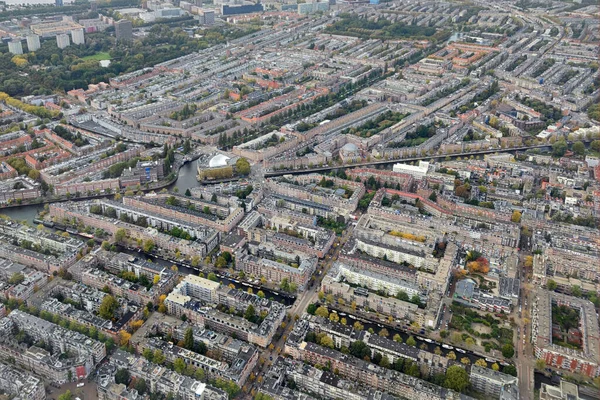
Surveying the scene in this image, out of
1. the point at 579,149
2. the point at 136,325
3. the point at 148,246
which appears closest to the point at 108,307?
the point at 136,325

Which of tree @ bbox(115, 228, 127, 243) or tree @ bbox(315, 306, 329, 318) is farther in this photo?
tree @ bbox(115, 228, 127, 243)

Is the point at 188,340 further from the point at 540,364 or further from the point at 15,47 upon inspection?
the point at 15,47

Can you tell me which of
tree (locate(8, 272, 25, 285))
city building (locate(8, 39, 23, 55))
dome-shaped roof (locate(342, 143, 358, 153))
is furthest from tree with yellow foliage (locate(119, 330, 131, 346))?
city building (locate(8, 39, 23, 55))

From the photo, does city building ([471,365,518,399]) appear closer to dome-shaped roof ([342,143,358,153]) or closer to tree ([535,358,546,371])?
tree ([535,358,546,371])

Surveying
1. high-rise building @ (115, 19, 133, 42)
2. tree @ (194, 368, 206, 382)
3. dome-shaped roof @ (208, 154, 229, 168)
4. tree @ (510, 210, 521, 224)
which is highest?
high-rise building @ (115, 19, 133, 42)

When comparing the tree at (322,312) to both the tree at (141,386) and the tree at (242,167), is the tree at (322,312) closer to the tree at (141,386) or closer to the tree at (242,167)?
the tree at (141,386)
